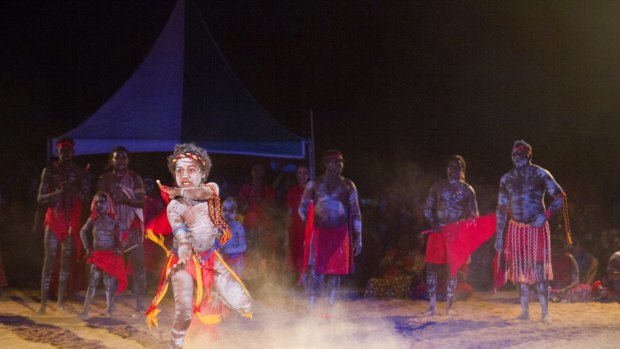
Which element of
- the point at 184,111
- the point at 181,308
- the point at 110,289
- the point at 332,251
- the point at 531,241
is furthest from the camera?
the point at 184,111

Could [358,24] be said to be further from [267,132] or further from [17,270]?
[17,270]

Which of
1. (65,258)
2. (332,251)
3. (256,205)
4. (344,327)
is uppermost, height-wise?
(256,205)

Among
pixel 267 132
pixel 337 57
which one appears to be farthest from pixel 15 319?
pixel 337 57

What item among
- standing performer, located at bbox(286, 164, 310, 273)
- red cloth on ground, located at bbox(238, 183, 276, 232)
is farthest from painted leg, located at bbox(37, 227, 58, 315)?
standing performer, located at bbox(286, 164, 310, 273)

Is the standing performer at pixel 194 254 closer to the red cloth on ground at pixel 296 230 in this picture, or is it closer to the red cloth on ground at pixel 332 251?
the red cloth on ground at pixel 332 251

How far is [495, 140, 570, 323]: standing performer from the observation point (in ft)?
26.2

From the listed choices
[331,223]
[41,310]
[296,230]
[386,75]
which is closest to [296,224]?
[296,230]

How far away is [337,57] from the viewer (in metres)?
20.8

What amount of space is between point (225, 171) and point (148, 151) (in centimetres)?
365

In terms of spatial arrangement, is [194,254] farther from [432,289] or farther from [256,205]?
[256,205]

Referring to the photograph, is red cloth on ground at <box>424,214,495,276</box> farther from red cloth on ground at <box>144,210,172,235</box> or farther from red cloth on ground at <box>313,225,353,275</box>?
red cloth on ground at <box>144,210,172,235</box>

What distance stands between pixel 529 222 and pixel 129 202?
5.19 m

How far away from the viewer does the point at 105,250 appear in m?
8.32

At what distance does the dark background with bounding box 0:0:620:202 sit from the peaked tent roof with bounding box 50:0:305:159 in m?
3.08
